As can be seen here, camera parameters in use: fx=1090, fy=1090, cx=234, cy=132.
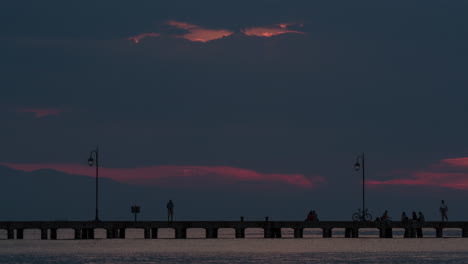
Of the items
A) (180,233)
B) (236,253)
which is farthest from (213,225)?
(236,253)

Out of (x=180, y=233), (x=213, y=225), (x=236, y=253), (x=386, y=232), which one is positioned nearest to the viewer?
(x=236, y=253)

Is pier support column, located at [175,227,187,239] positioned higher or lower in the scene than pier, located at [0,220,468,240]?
lower

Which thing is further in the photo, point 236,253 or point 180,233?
point 180,233

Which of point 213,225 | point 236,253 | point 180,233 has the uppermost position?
point 213,225

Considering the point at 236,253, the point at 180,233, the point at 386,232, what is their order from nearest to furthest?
1. the point at 236,253
2. the point at 180,233
3. the point at 386,232

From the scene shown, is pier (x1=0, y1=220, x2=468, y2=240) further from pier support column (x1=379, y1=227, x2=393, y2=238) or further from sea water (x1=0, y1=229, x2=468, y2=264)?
sea water (x1=0, y1=229, x2=468, y2=264)

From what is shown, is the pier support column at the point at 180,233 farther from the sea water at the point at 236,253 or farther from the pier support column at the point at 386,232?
the pier support column at the point at 386,232

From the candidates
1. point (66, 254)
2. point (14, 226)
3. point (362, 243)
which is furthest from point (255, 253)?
point (14, 226)

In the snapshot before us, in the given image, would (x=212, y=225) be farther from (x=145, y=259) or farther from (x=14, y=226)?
(x=145, y=259)

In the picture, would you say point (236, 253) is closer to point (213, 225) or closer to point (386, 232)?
point (213, 225)

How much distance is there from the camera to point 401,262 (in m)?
60.0

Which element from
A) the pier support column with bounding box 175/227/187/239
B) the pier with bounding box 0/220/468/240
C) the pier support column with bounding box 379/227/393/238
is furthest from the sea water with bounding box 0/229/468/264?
the pier support column with bounding box 175/227/187/239

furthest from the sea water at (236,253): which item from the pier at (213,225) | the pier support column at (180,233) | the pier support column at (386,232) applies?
the pier support column at (180,233)

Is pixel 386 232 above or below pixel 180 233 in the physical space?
above
